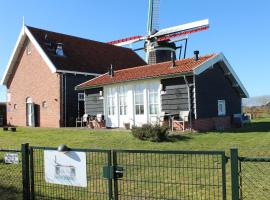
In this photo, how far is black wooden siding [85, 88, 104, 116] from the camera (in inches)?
991

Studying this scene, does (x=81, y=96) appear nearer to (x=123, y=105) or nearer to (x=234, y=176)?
(x=123, y=105)

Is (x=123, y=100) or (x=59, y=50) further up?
(x=59, y=50)

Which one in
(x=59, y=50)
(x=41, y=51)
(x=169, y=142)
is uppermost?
(x=59, y=50)

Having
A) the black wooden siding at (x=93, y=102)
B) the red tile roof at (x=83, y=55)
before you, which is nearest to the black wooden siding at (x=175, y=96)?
the black wooden siding at (x=93, y=102)

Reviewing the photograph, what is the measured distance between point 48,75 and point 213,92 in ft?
40.1

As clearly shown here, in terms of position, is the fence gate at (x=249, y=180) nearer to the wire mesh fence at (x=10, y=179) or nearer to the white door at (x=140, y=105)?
the wire mesh fence at (x=10, y=179)

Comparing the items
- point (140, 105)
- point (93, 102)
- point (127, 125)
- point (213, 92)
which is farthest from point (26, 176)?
point (93, 102)

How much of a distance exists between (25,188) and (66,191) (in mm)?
733

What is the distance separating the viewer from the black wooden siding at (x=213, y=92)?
68.5 ft

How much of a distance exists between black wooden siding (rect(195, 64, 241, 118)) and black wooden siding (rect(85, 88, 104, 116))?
6.94 m

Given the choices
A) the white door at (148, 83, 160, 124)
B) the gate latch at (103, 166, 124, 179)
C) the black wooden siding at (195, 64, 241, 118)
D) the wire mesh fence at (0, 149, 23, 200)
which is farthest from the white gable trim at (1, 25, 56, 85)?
the gate latch at (103, 166, 124, 179)

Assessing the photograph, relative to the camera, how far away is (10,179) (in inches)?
353

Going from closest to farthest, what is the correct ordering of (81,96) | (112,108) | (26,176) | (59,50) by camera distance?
(26,176), (112,108), (81,96), (59,50)

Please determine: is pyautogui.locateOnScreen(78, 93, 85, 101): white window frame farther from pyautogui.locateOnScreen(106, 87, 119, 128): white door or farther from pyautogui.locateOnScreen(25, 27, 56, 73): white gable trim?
pyautogui.locateOnScreen(106, 87, 119, 128): white door
